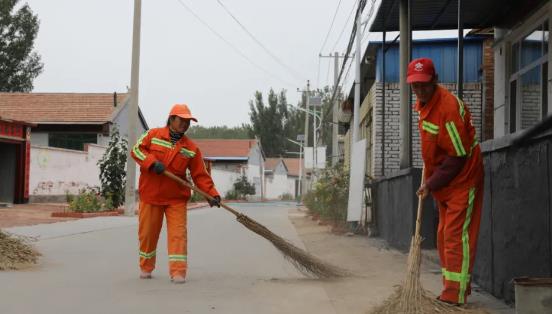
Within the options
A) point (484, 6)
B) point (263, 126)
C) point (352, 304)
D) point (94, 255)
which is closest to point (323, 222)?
point (484, 6)

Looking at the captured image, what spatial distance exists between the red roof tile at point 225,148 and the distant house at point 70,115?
88.7ft

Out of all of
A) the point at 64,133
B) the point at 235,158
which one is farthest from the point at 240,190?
the point at 64,133

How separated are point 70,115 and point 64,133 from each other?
3.00 feet

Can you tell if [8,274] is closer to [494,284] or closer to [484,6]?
[494,284]

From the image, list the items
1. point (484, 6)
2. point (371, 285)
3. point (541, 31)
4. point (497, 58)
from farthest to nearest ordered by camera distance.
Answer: point (497, 58), point (484, 6), point (541, 31), point (371, 285)

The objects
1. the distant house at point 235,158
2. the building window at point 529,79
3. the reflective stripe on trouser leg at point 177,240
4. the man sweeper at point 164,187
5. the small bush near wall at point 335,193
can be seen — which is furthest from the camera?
the distant house at point 235,158

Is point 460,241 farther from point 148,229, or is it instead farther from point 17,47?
point 17,47

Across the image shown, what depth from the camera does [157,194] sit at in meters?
6.86

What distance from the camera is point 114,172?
74.8 ft

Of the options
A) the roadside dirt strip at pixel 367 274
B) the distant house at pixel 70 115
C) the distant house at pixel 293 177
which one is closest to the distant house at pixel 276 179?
the distant house at pixel 293 177

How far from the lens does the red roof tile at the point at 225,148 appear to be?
208 ft

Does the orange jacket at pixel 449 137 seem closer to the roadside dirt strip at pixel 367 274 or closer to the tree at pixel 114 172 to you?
the roadside dirt strip at pixel 367 274

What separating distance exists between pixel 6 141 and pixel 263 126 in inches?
2629

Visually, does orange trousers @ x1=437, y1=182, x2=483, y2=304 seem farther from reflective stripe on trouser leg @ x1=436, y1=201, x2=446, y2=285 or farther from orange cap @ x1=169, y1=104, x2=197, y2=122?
orange cap @ x1=169, y1=104, x2=197, y2=122
